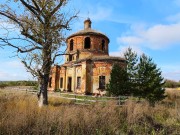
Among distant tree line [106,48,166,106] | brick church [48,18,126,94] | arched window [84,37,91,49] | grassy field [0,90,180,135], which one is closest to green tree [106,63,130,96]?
distant tree line [106,48,166,106]

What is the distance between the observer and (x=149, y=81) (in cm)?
2206

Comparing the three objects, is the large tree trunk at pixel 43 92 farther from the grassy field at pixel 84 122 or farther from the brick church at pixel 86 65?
the brick church at pixel 86 65

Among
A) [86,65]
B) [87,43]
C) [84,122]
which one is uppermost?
[87,43]

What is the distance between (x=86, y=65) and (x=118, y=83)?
22.4 feet

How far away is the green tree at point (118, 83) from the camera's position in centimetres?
2114

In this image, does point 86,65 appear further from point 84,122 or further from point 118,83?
point 84,122

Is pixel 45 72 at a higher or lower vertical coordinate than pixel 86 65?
lower

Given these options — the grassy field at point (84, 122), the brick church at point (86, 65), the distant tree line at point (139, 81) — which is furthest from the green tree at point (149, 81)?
the grassy field at point (84, 122)

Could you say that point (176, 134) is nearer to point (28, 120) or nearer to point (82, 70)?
point (28, 120)

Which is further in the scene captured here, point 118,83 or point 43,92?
point 118,83


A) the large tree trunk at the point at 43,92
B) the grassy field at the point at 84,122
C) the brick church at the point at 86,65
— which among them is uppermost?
the brick church at the point at 86,65

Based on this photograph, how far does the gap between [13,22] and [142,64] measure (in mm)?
14297

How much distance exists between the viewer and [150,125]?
409 inches

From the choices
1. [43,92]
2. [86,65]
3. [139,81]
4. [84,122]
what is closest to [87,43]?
[86,65]
